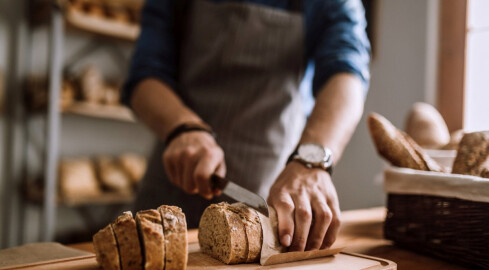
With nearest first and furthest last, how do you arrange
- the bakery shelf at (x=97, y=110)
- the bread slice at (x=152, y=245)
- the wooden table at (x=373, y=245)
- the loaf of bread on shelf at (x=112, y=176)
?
the bread slice at (x=152, y=245) < the wooden table at (x=373, y=245) < the bakery shelf at (x=97, y=110) < the loaf of bread on shelf at (x=112, y=176)

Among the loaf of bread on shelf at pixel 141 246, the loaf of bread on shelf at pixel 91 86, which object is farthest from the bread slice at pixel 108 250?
the loaf of bread on shelf at pixel 91 86

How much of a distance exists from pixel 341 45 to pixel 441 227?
0.63 meters

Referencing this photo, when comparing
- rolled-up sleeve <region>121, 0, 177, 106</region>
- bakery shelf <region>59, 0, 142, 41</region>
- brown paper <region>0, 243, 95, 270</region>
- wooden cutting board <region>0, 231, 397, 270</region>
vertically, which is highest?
bakery shelf <region>59, 0, 142, 41</region>

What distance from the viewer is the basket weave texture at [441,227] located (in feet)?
2.91

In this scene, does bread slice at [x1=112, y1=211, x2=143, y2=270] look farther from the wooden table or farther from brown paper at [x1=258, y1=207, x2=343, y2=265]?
the wooden table

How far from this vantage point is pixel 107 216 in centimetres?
310

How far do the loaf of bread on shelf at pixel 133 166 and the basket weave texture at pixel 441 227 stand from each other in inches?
78.2

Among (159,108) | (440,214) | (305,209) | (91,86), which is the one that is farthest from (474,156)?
(91,86)

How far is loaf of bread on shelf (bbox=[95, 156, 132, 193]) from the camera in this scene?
8.91ft

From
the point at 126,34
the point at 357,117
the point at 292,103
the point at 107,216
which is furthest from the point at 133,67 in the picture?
the point at 107,216

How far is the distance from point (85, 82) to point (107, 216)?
3.24 ft

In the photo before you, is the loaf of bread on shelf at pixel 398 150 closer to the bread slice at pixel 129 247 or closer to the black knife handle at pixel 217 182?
the black knife handle at pixel 217 182

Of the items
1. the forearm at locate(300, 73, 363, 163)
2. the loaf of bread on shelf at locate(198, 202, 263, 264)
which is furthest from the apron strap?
the loaf of bread on shelf at locate(198, 202, 263, 264)

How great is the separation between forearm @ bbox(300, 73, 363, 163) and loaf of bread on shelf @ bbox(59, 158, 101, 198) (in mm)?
1762
